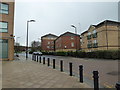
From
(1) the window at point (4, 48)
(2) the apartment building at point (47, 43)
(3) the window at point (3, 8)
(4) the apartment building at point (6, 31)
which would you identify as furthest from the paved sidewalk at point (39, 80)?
(2) the apartment building at point (47, 43)

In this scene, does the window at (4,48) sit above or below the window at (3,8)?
Answer: below

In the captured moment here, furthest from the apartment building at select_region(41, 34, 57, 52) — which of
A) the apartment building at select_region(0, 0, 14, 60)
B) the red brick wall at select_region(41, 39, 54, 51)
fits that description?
the apartment building at select_region(0, 0, 14, 60)

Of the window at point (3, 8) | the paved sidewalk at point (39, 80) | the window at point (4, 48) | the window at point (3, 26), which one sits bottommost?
the paved sidewalk at point (39, 80)

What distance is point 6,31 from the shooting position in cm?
1961

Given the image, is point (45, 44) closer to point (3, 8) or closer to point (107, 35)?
point (107, 35)

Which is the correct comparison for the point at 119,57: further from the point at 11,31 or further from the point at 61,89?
the point at 61,89

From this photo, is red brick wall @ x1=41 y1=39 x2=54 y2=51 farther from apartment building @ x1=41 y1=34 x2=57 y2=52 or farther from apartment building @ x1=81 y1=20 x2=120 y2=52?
apartment building @ x1=81 y1=20 x2=120 y2=52

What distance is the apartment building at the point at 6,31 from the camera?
62.7 feet

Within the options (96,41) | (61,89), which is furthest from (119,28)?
(61,89)

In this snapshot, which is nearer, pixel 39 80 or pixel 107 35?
pixel 39 80

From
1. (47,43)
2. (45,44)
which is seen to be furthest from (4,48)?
(47,43)

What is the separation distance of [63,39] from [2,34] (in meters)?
41.8

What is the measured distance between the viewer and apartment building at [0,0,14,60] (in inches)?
753

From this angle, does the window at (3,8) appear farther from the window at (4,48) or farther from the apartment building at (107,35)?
the apartment building at (107,35)
